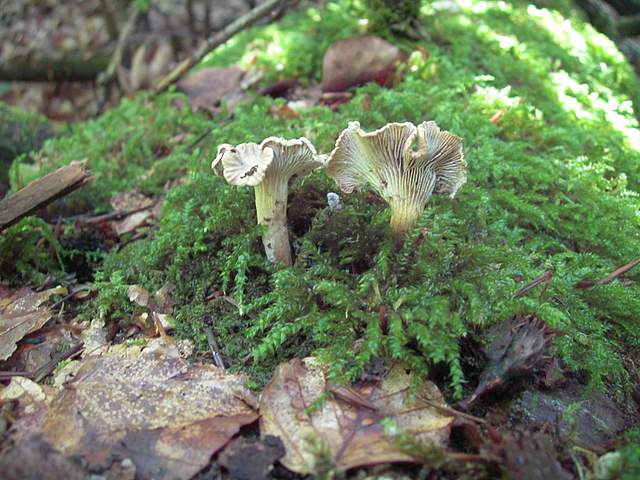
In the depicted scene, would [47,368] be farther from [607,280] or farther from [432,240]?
[607,280]

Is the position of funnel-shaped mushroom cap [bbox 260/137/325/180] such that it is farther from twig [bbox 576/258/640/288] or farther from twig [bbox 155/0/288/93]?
twig [bbox 155/0/288/93]

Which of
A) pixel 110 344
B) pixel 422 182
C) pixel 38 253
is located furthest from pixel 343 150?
pixel 38 253

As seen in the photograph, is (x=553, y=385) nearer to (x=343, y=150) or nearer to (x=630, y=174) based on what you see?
(x=343, y=150)

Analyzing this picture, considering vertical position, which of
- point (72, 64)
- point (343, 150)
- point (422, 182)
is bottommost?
point (72, 64)

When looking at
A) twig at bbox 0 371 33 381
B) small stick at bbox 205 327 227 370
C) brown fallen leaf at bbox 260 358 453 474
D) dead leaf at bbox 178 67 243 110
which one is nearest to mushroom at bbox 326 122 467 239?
brown fallen leaf at bbox 260 358 453 474

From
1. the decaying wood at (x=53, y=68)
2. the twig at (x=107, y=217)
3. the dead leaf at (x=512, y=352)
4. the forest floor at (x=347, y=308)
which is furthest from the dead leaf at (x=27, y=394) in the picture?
the decaying wood at (x=53, y=68)
